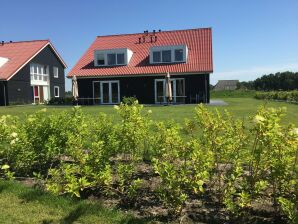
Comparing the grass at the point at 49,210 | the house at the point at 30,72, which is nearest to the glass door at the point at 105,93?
the house at the point at 30,72

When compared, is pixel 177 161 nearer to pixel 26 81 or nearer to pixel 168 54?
pixel 168 54

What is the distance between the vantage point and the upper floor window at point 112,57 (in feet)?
101

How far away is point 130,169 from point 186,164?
867 millimetres

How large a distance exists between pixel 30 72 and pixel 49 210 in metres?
34.1

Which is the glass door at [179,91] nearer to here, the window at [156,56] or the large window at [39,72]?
the window at [156,56]

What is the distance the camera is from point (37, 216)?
4172 mm

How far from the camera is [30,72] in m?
36.1

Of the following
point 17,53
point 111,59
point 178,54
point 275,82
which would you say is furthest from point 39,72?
point 275,82

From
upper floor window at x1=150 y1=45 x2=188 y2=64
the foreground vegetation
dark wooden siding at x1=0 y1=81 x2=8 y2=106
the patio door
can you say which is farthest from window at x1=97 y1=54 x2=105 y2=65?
the foreground vegetation

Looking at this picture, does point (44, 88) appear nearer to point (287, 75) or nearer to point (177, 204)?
point (177, 204)

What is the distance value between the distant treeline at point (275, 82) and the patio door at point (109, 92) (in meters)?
61.6

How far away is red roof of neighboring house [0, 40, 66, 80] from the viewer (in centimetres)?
3316

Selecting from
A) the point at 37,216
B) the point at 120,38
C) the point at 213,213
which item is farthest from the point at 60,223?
the point at 120,38

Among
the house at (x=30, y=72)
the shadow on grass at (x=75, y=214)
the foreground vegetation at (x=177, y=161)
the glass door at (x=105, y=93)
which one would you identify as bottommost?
the shadow on grass at (x=75, y=214)
